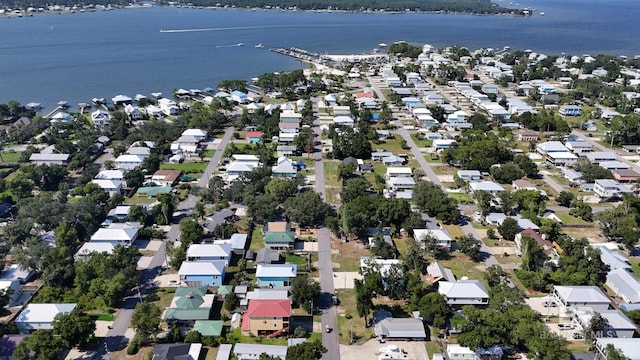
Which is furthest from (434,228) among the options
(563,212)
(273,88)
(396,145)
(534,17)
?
(534,17)

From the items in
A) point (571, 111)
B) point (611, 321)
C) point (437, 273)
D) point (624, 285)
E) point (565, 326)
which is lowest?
point (565, 326)

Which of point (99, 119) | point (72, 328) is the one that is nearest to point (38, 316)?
point (72, 328)

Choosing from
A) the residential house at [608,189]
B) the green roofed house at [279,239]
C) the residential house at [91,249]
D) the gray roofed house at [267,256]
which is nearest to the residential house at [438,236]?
the green roofed house at [279,239]

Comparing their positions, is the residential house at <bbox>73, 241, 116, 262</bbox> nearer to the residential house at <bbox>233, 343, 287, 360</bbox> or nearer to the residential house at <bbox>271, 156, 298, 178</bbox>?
the residential house at <bbox>233, 343, 287, 360</bbox>

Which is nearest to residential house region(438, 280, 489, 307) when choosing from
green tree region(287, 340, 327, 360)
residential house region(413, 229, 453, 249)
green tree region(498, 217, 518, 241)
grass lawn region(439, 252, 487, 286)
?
grass lawn region(439, 252, 487, 286)

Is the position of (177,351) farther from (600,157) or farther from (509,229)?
(600,157)

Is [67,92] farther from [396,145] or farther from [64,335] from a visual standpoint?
[64,335]
